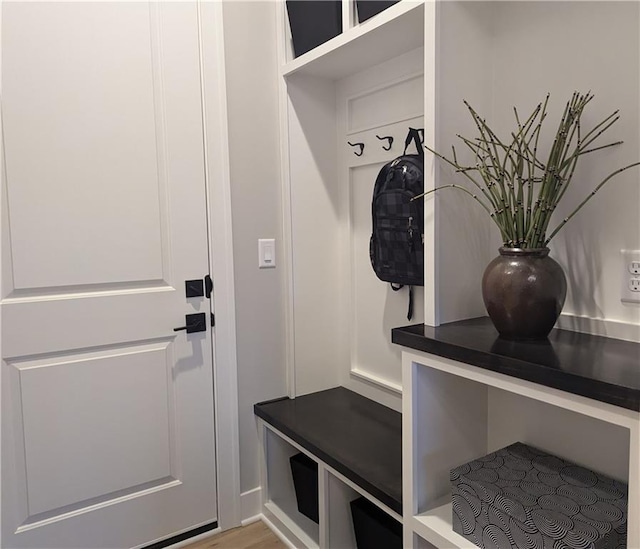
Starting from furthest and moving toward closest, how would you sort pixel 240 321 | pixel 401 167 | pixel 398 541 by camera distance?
1. pixel 240 321
2. pixel 401 167
3. pixel 398 541

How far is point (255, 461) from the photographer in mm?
2146

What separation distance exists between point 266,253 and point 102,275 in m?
0.63

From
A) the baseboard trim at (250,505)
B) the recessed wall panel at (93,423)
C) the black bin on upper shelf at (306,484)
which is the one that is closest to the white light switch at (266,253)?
the recessed wall panel at (93,423)

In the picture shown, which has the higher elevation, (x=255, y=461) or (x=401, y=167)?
(x=401, y=167)

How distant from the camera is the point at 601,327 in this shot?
1289mm

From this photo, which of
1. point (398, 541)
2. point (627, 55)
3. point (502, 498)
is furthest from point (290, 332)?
point (627, 55)

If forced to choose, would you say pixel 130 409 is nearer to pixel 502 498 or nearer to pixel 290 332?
pixel 290 332

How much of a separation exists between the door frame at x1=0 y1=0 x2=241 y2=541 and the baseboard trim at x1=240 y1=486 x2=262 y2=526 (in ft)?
0.07

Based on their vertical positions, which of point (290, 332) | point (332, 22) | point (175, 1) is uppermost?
point (175, 1)

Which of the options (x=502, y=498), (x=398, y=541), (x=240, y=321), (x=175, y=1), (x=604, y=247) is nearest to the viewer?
(x=502, y=498)

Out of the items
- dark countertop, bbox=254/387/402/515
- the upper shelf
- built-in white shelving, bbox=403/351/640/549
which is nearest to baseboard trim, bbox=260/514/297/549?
dark countertop, bbox=254/387/402/515

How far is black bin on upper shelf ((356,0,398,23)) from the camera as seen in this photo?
5.03 feet

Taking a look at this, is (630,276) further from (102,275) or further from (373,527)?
(102,275)

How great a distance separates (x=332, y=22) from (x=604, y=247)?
1.16 metres
